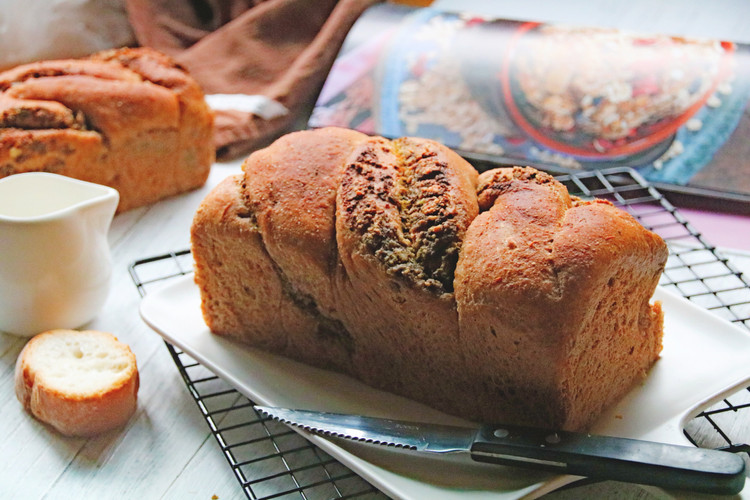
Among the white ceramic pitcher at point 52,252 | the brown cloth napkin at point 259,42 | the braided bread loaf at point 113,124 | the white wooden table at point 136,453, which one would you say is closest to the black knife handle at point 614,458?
the white wooden table at point 136,453

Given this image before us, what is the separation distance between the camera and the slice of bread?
1.47 metres

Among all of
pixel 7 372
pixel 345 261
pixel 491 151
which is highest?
pixel 345 261

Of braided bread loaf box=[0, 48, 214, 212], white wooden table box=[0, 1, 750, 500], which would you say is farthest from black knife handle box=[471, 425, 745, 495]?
braided bread loaf box=[0, 48, 214, 212]

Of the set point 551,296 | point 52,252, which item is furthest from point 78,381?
point 551,296

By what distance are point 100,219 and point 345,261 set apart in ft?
2.11

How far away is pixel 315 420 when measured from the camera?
53.7 inches

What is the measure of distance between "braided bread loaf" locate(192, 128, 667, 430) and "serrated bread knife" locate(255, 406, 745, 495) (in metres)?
0.10

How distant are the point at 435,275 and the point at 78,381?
2.34ft

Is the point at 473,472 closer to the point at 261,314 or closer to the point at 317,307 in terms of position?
the point at 317,307

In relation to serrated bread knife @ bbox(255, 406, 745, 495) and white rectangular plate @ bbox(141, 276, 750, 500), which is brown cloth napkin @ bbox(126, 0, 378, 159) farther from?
serrated bread knife @ bbox(255, 406, 745, 495)

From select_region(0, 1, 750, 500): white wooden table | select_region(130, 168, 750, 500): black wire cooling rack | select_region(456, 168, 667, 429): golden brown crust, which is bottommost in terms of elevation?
select_region(0, 1, 750, 500): white wooden table

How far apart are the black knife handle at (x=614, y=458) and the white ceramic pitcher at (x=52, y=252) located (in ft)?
3.13

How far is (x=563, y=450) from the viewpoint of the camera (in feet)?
3.93

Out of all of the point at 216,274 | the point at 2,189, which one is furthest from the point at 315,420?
the point at 2,189
